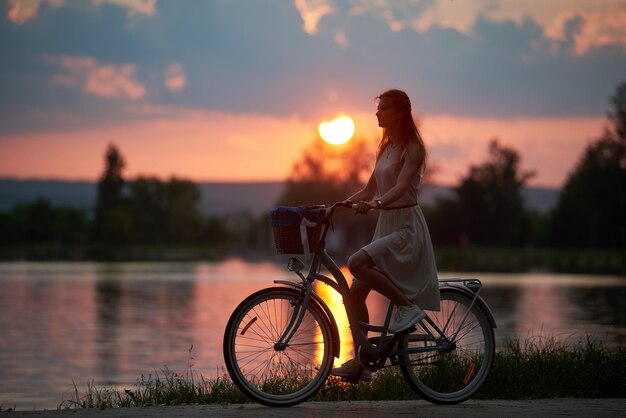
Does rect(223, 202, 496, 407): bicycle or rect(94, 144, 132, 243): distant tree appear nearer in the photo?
rect(223, 202, 496, 407): bicycle

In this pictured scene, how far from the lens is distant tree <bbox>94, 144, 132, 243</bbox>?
18862cm

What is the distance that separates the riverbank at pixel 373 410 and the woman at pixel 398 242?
335 millimetres

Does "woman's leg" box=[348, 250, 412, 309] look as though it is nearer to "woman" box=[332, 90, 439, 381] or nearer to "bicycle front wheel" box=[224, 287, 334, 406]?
"woman" box=[332, 90, 439, 381]

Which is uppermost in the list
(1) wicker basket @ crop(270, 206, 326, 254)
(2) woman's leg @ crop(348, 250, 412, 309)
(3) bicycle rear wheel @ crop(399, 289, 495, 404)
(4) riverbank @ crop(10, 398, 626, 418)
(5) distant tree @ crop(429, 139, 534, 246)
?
(5) distant tree @ crop(429, 139, 534, 246)

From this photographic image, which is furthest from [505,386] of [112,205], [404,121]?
[112,205]

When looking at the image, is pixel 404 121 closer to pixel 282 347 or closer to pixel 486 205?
pixel 282 347

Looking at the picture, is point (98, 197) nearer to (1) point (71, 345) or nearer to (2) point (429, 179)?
(2) point (429, 179)

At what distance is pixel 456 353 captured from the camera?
7.71m

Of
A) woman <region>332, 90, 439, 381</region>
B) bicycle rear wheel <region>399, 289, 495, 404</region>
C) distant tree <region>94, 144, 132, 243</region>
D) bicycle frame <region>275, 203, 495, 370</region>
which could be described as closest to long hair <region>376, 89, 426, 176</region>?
woman <region>332, 90, 439, 381</region>

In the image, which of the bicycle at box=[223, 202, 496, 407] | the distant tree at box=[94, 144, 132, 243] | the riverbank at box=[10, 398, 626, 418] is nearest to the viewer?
the riverbank at box=[10, 398, 626, 418]

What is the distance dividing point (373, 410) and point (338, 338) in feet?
1.89

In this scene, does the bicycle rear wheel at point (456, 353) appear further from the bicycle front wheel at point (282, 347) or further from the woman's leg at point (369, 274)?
the bicycle front wheel at point (282, 347)

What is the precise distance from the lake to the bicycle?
210 cm

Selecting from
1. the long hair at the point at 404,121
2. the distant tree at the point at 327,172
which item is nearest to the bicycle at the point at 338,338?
the long hair at the point at 404,121
